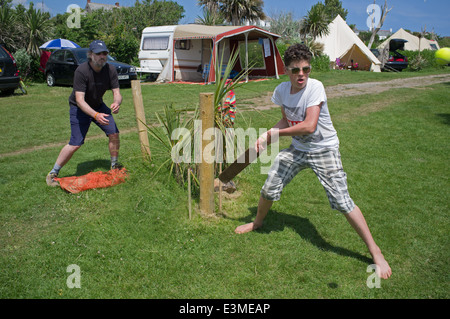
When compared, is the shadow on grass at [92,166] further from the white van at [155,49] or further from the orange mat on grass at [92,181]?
the white van at [155,49]

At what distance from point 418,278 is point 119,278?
250cm

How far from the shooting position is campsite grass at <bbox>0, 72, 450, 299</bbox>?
117 inches

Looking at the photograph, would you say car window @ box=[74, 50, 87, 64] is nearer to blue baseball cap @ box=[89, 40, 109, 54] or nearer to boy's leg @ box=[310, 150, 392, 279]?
blue baseball cap @ box=[89, 40, 109, 54]

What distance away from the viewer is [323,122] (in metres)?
3.20

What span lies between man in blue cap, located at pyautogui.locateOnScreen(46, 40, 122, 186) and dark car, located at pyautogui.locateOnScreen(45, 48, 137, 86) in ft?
37.8

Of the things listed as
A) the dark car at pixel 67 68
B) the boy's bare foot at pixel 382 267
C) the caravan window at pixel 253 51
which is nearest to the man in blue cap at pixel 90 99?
the boy's bare foot at pixel 382 267

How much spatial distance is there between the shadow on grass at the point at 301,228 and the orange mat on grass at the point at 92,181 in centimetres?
178

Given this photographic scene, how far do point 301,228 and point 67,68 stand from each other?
1449 centimetres

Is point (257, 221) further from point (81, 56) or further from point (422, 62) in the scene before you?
point (422, 62)

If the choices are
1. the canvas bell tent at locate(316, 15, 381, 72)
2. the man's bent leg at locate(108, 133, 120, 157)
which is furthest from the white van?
the man's bent leg at locate(108, 133, 120, 157)

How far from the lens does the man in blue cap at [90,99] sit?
4.48m

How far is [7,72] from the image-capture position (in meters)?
12.7
